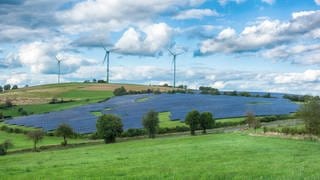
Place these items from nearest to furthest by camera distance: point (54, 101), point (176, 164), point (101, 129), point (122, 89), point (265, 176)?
point (265, 176)
point (176, 164)
point (101, 129)
point (54, 101)
point (122, 89)

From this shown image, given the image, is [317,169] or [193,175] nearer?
[193,175]

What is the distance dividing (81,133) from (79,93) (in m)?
88.9

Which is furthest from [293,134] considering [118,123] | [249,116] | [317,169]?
[317,169]

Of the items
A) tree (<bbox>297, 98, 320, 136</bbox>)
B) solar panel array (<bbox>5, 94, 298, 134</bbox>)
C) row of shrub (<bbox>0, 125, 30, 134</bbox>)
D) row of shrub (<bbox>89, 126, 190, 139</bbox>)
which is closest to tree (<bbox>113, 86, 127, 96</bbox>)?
solar panel array (<bbox>5, 94, 298, 134</bbox>)

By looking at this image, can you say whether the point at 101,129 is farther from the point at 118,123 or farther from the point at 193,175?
the point at 193,175

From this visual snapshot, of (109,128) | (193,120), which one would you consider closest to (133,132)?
(109,128)

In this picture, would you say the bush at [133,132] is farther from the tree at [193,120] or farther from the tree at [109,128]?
the tree at [193,120]

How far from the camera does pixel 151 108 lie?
135 meters

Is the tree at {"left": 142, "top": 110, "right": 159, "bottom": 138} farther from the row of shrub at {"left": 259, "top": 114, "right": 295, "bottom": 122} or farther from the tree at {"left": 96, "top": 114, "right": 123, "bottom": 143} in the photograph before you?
the row of shrub at {"left": 259, "top": 114, "right": 295, "bottom": 122}

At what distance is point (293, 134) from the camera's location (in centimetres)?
7062

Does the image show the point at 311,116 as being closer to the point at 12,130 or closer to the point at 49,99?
Answer: the point at 12,130

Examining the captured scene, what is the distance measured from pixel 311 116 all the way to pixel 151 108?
228 ft

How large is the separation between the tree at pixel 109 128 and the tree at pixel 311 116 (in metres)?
38.1

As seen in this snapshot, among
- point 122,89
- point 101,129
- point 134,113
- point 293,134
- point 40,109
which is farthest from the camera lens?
point 122,89
